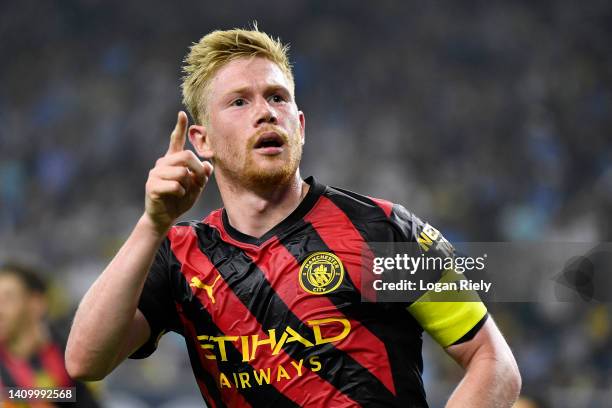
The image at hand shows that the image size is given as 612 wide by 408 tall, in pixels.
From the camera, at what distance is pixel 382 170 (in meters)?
9.46

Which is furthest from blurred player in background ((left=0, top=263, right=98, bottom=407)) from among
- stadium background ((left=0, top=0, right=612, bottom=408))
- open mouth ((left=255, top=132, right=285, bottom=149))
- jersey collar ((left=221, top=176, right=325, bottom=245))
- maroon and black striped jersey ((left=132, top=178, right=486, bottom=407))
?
stadium background ((left=0, top=0, right=612, bottom=408))

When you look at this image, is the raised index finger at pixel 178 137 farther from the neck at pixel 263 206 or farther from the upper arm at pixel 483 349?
the upper arm at pixel 483 349

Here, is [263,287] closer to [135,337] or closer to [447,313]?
[135,337]

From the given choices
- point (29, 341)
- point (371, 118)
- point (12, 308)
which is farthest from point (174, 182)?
point (371, 118)

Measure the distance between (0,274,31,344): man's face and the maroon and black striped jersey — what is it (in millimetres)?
2032

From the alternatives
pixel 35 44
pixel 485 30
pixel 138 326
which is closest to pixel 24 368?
pixel 138 326

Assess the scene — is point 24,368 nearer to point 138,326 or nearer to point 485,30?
point 138,326

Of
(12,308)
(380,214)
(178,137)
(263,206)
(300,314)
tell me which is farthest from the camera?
(12,308)

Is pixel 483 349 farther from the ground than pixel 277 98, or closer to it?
closer to it

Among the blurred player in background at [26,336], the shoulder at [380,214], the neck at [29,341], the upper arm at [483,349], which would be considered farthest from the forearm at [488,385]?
the neck at [29,341]

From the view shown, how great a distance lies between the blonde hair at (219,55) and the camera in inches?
126

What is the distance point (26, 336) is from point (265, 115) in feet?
8.20

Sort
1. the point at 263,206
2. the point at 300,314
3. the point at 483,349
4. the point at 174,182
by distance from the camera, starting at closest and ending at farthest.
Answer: the point at 174,182
the point at 483,349
the point at 300,314
the point at 263,206

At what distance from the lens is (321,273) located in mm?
2854
